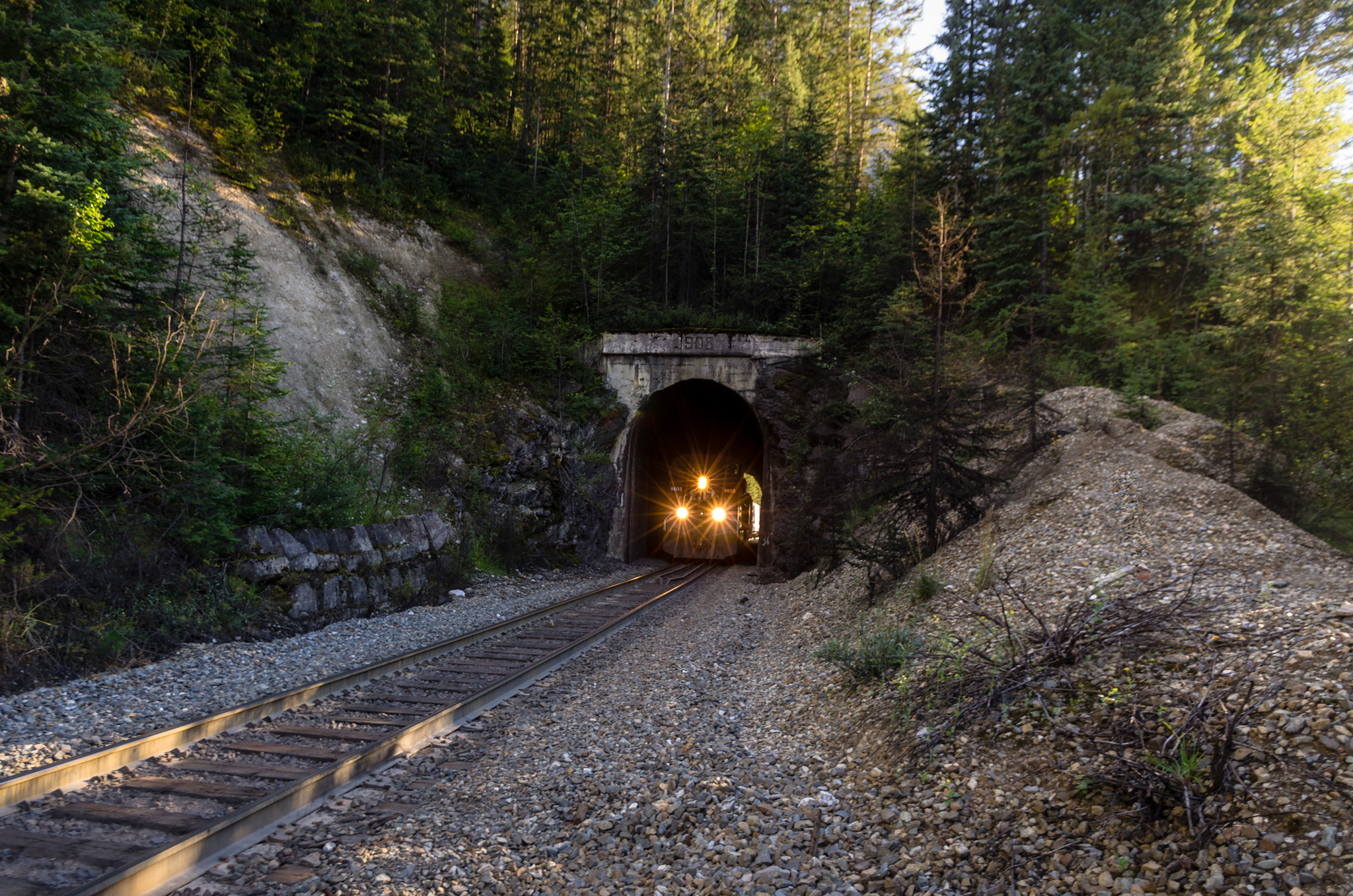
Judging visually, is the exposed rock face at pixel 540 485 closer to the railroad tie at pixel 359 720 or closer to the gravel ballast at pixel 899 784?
the railroad tie at pixel 359 720

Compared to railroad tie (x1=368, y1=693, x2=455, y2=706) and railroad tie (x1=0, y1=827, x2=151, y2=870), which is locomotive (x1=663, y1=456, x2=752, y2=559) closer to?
railroad tie (x1=368, y1=693, x2=455, y2=706)

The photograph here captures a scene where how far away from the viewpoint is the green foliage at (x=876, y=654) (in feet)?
20.7

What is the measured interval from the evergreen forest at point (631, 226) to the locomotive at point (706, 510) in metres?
8.97

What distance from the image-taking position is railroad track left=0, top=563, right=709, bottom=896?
3.59 metres

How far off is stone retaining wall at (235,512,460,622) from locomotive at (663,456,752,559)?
15.4 m

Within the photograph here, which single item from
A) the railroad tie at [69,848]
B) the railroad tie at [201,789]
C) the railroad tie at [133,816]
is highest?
the railroad tie at [69,848]

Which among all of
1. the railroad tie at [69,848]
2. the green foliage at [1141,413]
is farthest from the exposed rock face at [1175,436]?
the railroad tie at [69,848]

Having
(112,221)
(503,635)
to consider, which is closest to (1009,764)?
(503,635)

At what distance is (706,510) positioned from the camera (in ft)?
99.4

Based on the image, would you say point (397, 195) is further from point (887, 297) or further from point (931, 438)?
point (931, 438)

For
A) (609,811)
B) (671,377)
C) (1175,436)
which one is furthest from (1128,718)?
(671,377)

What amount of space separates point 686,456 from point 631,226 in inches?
440

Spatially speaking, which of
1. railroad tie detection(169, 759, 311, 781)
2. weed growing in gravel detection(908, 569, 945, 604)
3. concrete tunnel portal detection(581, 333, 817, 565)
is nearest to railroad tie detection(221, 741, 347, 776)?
railroad tie detection(169, 759, 311, 781)

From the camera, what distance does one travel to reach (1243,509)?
776cm
